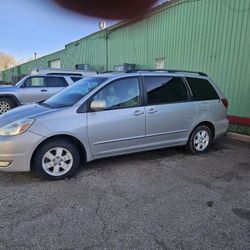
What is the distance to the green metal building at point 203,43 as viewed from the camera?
7.49 m

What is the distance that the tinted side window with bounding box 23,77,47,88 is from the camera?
34.0 feet

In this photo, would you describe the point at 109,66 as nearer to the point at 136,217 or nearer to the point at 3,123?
the point at 3,123

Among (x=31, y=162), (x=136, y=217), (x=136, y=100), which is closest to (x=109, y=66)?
(x=136, y=100)

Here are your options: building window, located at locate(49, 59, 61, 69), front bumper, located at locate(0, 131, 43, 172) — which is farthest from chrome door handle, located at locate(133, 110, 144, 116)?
building window, located at locate(49, 59, 61, 69)

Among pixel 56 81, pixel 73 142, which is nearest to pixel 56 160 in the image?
pixel 73 142

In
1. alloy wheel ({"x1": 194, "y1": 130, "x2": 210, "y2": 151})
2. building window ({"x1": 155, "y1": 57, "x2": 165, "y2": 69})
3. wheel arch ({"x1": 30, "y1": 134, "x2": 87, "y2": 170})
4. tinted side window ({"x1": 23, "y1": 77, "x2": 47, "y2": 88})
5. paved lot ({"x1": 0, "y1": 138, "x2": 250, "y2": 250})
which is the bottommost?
paved lot ({"x1": 0, "y1": 138, "x2": 250, "y2": 250})

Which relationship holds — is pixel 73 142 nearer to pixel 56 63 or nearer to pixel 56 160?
pixel 56 160

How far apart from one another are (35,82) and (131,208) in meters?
8.94

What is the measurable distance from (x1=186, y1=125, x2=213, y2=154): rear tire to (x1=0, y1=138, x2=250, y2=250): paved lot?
2.01 ft

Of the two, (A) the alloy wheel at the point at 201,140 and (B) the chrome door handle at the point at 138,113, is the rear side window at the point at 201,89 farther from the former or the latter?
(B) the chrome door handle at the point at 138,113

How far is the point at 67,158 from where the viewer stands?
4012mm

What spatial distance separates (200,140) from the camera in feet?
17.9

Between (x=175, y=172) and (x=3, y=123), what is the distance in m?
2.93

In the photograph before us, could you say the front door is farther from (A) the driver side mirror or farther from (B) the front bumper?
(B) the front bumper
